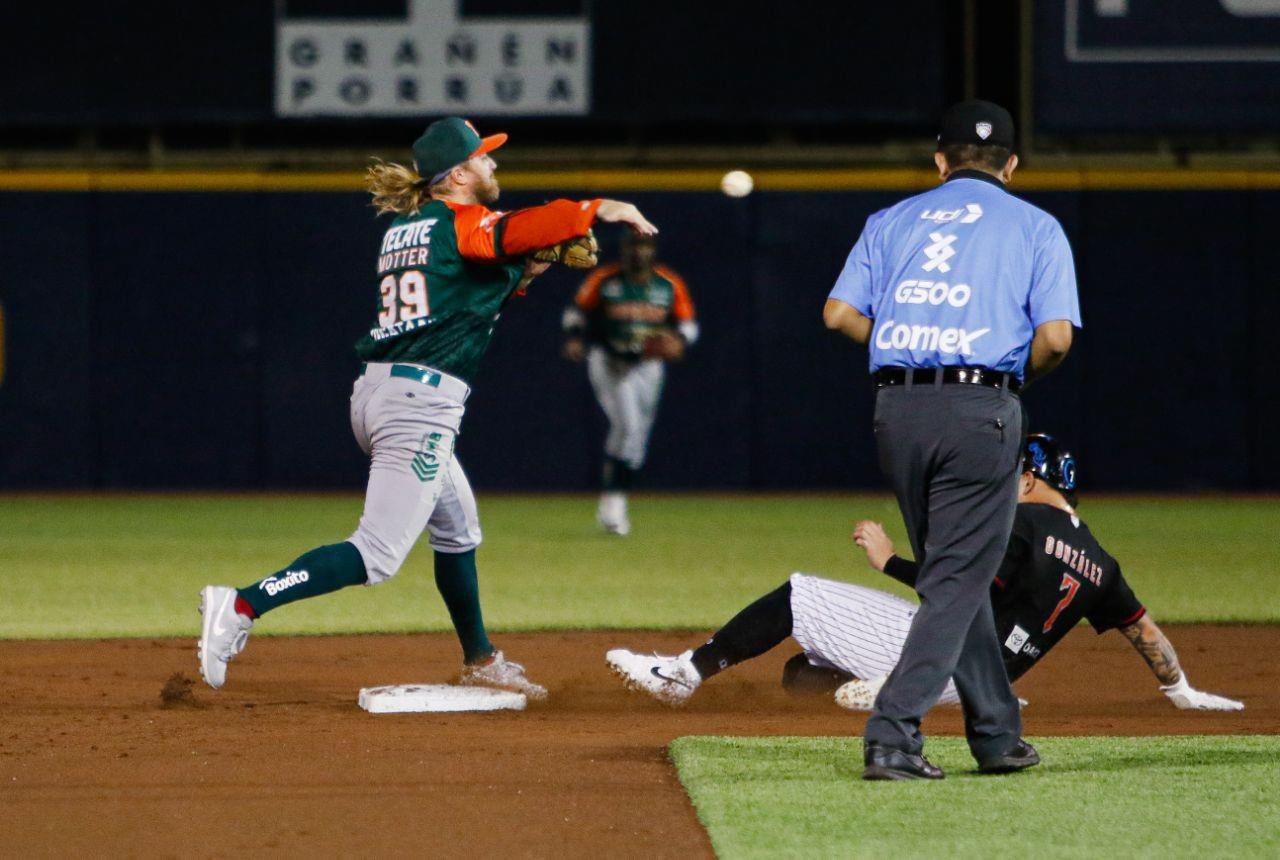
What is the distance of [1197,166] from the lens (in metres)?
17.0

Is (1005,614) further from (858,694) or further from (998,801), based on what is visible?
(998,801)

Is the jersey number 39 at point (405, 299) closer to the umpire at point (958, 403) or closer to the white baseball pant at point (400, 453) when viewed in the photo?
the white baseball pant at point (400, 453)

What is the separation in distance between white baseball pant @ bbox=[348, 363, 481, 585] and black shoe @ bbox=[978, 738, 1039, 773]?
1991 millimetres

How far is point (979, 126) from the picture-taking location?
4617 mm

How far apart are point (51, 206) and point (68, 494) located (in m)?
2.64

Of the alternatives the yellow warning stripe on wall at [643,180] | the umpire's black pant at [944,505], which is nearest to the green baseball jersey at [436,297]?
the umpire's black pant at [944,505]

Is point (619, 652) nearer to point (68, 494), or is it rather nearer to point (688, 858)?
point (688, 858)

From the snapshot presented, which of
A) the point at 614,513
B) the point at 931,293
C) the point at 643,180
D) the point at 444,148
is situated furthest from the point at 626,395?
the point at 931,293

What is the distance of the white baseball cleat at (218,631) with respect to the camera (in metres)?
5.65

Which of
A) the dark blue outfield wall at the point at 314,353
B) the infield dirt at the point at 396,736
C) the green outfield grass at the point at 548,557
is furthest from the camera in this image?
the dark blue outfield wall at the point at 314,353

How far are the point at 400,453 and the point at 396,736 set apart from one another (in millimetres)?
908

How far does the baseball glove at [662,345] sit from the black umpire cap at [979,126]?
831 centimetres

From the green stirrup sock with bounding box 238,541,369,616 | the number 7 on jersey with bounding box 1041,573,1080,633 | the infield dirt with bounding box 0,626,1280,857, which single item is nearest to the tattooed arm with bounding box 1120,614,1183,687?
the infield dirt with bounding box 0,626,1280,857

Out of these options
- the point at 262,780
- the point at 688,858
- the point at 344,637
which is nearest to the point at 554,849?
the point at 688,858
